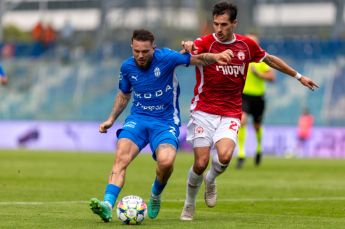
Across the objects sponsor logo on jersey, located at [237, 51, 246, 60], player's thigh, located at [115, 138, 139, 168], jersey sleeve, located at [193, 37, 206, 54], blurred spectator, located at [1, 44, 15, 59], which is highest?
jersey sleeve, located at [193, 37, 206, 54]

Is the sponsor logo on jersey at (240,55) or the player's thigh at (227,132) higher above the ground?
the sponsor logo on jersey at (240,55)

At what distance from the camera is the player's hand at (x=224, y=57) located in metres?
10.6

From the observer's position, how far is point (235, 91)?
11.8m

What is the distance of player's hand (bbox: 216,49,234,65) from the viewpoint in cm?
1057

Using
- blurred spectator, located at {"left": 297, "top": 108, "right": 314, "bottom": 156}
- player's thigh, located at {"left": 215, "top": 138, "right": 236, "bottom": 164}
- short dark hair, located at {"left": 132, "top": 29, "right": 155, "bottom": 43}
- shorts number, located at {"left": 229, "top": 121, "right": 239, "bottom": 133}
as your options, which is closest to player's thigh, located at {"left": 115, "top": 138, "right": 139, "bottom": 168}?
player's thigh, located at {"left": 215, "top": 138, "right": 236, "bottom": 164}

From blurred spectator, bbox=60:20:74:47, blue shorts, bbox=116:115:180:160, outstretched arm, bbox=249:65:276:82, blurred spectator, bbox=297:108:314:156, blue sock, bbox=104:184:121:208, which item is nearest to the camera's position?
blue sock, bbox=104:184:121:208

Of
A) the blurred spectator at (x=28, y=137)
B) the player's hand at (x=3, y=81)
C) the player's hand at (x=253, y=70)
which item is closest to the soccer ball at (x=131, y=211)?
the player's hand at (x=253, y=70)

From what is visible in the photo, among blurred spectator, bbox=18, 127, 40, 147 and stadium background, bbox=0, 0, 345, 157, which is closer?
stadium background, bbox=0, 0, 345, 157

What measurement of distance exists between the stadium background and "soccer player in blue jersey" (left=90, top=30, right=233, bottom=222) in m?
21.9

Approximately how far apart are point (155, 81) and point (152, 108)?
0.30 meters

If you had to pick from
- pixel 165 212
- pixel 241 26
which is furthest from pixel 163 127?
pixel 241 26

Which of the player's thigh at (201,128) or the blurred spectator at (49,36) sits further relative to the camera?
the blurred spectator at (49,36)

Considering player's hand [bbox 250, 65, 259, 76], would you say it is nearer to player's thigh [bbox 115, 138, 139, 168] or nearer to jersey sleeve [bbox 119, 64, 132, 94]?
jersey sleeve [bbox 119, 64, 132, 94]

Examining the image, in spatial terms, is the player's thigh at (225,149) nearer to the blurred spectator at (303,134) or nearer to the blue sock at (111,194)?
the blue sock at (111,194)
